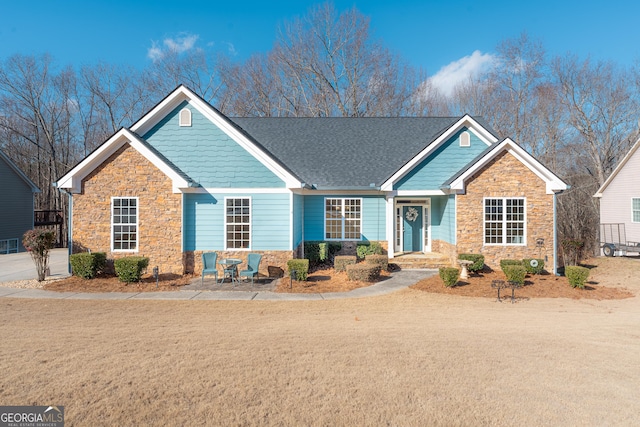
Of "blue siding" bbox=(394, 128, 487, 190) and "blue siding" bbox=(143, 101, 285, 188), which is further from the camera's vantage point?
"blue siding" bbox=(394, 128, 487, 190)

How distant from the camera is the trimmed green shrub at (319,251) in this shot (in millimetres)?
15695

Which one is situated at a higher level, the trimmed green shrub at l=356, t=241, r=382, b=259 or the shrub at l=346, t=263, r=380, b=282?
the trimmed green shrub at l=356, t=241, r=382, b=259

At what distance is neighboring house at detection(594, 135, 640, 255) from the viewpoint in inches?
890

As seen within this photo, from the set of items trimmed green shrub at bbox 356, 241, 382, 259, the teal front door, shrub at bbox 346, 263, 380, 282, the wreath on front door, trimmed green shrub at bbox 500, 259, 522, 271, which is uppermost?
the wreath on front door

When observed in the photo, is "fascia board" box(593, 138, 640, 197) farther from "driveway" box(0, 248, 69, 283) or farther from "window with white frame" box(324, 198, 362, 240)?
"driveway" box(0, 248, 69, 283)

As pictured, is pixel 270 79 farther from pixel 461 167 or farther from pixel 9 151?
pixel 9 151

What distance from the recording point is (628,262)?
62.3ft

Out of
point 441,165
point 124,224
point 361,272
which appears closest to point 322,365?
point 361,272

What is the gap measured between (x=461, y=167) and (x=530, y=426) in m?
13.9

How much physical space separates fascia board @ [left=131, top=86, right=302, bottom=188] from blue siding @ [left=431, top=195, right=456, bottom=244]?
22.0ft

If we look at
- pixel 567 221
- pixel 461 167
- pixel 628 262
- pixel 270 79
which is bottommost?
pixel 628 262

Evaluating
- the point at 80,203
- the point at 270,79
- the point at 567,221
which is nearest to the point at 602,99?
the point at 567,221

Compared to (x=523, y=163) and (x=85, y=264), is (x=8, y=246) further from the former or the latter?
(x=523, y=163)
